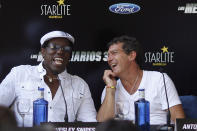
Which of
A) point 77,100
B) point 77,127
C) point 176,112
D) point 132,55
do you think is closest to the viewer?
point 77,127

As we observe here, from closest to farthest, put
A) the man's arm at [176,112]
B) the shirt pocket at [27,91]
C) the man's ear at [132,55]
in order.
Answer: the man's arm at [176,112], the shirt pocket at [27,91], the man's ear at [132,55]

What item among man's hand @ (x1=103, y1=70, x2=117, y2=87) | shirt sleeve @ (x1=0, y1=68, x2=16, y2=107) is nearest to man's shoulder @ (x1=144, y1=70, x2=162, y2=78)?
man's hand @ (x1=103, y1=70, x2=117, y2=87)

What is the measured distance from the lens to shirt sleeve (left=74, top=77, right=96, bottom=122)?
4793 mm

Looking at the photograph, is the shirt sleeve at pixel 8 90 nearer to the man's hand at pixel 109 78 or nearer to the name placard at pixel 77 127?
the man's hand at pixel 109 78

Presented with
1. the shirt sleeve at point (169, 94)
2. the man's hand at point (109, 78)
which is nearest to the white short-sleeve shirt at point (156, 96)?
the shirt sleeve at point (169, 94)

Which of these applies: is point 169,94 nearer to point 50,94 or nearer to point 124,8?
point 124,8

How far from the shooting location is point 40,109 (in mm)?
3990

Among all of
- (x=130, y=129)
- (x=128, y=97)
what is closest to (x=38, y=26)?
(x=128, y=97)

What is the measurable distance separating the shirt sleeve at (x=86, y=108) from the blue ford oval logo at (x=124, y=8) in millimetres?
868

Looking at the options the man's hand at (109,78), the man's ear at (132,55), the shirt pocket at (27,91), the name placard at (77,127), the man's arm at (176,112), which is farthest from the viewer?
the man's ear at (132,55)

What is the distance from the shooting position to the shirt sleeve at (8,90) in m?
4.70

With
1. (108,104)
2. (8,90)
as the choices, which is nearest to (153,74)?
(108,104)

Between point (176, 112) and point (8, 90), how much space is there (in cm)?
167

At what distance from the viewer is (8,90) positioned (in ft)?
15.6
